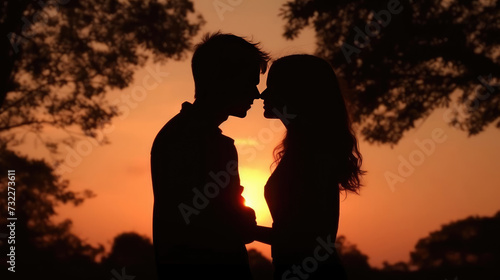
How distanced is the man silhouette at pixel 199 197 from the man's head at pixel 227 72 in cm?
1

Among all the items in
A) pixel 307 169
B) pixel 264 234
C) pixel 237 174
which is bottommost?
pixel 264 234

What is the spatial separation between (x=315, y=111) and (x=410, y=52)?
7110 millimetres

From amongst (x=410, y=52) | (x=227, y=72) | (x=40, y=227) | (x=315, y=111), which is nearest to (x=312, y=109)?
(x=315, y=111)

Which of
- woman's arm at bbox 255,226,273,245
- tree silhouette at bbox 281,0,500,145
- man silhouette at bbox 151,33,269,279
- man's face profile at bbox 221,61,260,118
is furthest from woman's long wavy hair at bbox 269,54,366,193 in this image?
tree silhouette at bbox 281,0,500,145

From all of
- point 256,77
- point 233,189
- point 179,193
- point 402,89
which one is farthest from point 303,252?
point 402,89

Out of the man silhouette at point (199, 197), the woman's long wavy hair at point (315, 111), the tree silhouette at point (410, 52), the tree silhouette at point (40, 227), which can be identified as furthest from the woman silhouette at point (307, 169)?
the tree silhouette at point (40, 227)

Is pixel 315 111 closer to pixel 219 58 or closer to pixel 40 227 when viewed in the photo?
pixel 219 58

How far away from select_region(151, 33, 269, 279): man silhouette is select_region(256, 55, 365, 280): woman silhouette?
16.4 inches

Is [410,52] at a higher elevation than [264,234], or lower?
higher

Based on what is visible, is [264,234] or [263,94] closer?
[264,234]

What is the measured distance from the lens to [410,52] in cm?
1084

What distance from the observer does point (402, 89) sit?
11.2 meters

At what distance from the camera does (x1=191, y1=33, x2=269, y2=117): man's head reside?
12.5 feet

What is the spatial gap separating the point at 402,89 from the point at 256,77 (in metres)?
7.80
